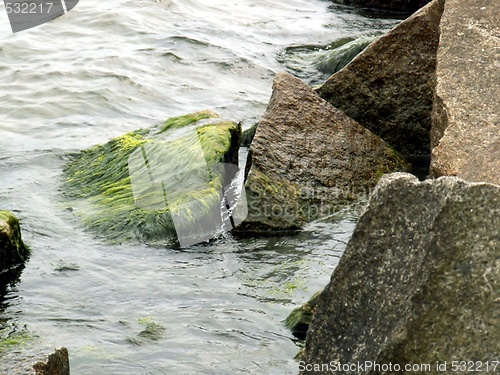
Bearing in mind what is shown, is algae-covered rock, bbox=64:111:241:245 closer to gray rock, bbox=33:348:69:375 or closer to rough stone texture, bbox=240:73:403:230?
rough stone texture, bbox=240:73:403:230

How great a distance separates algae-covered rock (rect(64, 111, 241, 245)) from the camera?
20.0 ft

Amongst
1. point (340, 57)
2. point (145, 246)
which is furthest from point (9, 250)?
point (340, 57)

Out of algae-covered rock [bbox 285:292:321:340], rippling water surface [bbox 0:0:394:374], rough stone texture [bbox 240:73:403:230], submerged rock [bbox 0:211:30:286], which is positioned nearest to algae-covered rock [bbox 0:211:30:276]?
submerged rock [bbox 0:211:30:286]

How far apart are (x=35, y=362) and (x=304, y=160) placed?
317cm

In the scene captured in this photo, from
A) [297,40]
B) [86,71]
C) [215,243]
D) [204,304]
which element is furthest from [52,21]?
[204,304]

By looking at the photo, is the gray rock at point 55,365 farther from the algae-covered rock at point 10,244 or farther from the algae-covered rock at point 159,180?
the algae-covered rock at point 159,180

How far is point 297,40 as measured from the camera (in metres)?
12.6

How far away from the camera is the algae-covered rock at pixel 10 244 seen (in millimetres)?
5305

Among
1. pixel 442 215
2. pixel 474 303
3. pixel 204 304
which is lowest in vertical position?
pixel 204 304

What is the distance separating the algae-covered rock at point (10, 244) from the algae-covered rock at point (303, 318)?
1.97 metres

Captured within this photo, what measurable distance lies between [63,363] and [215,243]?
2144 mm

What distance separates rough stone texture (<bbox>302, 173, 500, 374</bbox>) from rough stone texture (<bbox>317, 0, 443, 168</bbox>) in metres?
3.62

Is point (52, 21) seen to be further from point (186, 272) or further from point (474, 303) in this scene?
point (474, 303)

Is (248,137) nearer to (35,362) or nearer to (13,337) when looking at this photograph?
(13,337)
